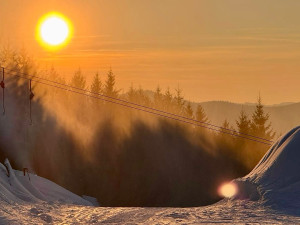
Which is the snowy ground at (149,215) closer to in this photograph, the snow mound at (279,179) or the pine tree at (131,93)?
the snow mound at (279,179)

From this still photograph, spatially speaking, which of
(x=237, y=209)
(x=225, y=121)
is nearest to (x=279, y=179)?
(x=237, y=209)

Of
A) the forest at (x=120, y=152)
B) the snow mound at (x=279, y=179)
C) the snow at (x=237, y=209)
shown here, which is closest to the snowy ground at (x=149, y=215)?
the snow at (x=237, y=209)

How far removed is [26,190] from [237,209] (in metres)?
9.00

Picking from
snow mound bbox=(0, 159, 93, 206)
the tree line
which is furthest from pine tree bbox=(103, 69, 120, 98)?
snow mound bbox=(0, 159, 93, 206)

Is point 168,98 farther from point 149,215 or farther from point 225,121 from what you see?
point 149,215

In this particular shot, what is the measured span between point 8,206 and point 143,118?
115 feet

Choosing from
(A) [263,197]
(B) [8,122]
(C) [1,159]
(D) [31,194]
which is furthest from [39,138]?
(A) [263,197]

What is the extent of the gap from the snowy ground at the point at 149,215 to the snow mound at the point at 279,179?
0.47m

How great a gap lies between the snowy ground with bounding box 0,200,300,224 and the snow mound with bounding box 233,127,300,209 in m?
0.47

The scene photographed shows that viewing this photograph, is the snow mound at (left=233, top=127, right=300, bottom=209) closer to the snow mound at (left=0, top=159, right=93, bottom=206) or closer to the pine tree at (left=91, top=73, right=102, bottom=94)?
the snow mound at (left=0, top=159, right=93, bottom=206)

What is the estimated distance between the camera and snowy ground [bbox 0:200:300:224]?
14.9 m

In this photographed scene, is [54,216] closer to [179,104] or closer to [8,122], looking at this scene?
[8,122]

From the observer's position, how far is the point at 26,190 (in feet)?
73.0

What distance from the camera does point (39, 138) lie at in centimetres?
4097
